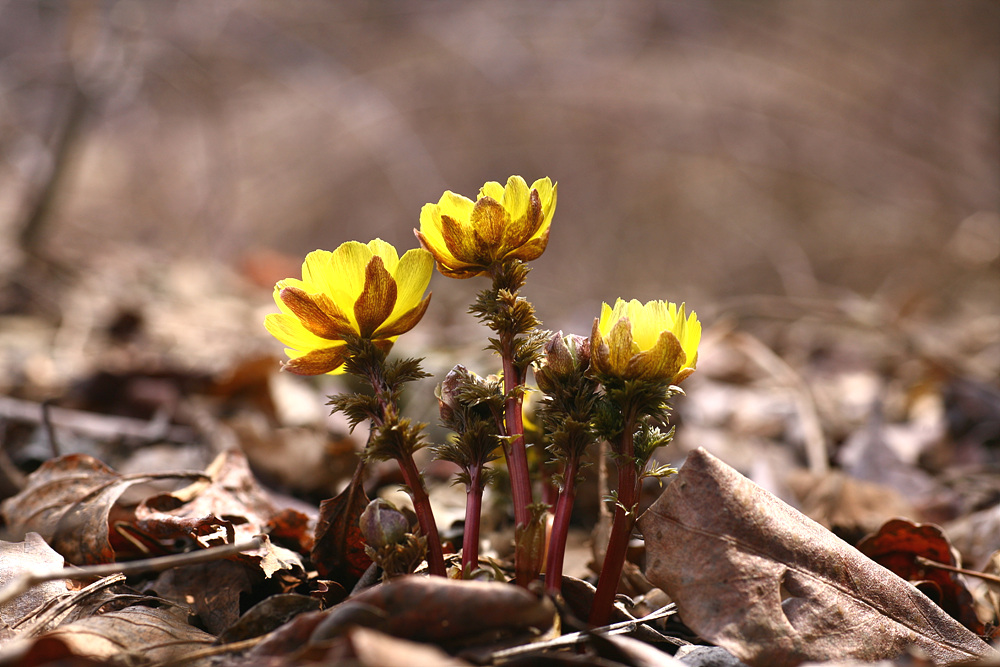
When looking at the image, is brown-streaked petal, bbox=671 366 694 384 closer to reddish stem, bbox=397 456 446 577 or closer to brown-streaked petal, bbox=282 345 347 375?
reddish stem, bbox=397 456 446 577

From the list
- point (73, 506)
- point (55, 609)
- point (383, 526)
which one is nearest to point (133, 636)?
point (55, 609)

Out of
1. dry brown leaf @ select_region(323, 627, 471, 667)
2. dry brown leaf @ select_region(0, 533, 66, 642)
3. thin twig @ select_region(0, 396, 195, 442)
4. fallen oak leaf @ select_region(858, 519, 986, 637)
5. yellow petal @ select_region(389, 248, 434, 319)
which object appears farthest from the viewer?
→ thin twig @ select_region(0, 396, 195, 442)

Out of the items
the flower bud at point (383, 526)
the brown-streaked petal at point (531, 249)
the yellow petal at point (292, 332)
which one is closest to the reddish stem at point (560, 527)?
the flower bud at point (383, 526)

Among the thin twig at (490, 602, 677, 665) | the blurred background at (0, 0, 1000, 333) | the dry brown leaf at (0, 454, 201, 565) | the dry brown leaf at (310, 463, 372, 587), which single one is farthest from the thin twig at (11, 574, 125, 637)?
the blurred background at (0, 0, 1000, 333)

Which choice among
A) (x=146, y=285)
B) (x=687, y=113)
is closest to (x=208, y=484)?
(x=146, y=285)

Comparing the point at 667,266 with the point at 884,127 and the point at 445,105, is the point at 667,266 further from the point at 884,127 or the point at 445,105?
the point at 445,105
